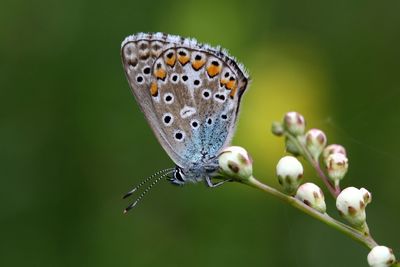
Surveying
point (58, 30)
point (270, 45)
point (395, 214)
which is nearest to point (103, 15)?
point (58, 30)

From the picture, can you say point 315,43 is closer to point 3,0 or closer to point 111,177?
point 111,177

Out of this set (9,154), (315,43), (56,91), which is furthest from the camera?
(315,43)

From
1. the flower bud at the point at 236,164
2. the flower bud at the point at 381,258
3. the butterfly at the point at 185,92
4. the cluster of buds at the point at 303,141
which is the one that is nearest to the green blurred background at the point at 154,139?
the butterfly at the point at 185,92

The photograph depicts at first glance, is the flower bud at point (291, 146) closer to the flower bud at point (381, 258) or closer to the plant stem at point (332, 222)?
the plant stem at point (332, 222)

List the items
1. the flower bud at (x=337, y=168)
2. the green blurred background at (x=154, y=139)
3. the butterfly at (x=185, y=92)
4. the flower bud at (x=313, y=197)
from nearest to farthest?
the flower bud at (x=313, y=197), the flower bud at (x=337, y=168), the butterfly at (x=185, y=92), the green blurred background at (x=154, y=139)

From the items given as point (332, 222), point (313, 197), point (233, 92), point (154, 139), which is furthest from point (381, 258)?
point (154, 139)

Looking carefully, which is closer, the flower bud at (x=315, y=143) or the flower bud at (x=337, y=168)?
the flower bud at (x=337, y=168)
